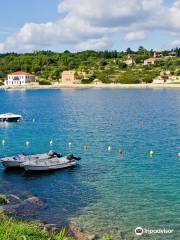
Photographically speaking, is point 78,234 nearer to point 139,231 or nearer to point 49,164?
point 139,231

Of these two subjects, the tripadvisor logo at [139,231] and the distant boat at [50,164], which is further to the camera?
the distant boat at [50,164]

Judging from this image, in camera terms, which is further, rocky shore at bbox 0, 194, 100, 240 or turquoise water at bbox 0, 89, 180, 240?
turquoise water at bbox 0, 89, 180, 240

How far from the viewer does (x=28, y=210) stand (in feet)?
96.3

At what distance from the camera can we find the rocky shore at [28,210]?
2494 centimetres

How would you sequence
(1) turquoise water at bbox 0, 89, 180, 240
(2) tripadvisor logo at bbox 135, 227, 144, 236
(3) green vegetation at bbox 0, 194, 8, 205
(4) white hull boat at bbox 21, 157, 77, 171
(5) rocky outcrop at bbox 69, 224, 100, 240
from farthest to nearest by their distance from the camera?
(4) white hull boat at bbox 21, 157, 77, 171
(3) green vegetation at bbox 0, 194, 8, 205
(1) turquoise water at bbox 0, 89, 180, 240
(2) tripadvisor logo at bbox 135, 227, 144, 236
(5) rocky outcrop at bbox 69, 224, 100, 240

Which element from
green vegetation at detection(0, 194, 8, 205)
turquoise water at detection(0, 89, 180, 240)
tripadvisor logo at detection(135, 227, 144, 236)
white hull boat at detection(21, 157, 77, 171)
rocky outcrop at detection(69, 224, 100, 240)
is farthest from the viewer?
white hull boat at detection(21, 157, 77, 171)

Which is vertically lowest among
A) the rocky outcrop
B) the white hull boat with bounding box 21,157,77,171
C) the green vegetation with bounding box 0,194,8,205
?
the rocky outcrop

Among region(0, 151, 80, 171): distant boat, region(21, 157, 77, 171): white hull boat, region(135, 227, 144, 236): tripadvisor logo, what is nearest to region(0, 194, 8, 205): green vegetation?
region(21, 157, 77, 171): white hull boat

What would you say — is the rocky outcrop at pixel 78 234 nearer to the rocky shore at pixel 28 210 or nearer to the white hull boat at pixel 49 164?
the rocky shore at pixel 28 210

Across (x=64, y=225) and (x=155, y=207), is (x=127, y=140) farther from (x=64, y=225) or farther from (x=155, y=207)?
(x=64, y=225)

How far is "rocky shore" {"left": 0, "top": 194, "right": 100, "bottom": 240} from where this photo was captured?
24938 mm

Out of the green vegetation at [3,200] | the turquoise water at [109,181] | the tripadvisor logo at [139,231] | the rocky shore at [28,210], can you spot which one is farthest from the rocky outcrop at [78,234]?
the green vegetation at [3,200]

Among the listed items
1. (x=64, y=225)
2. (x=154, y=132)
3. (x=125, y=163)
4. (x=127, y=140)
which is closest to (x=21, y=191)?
(x=64, y=225)

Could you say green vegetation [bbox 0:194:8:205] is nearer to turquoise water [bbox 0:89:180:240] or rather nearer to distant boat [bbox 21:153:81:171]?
turquoise water [bbox 0:89:180:240]
